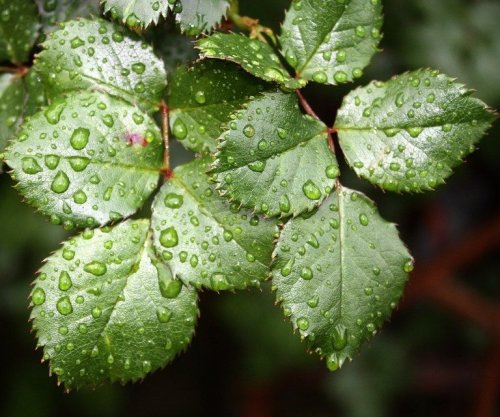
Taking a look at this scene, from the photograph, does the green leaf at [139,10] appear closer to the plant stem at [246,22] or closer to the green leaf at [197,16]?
the green leaf at [197,16]

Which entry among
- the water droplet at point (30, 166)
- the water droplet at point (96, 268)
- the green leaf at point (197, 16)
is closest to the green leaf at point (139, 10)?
the green leaf at point (197, 16)

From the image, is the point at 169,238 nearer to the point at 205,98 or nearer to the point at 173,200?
the point at 173,200

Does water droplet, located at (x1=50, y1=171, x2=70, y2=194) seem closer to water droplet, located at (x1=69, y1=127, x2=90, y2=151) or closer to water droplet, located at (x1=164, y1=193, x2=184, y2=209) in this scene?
water droplet, located at (x1=69, y1=127, x2=90, y2=151)

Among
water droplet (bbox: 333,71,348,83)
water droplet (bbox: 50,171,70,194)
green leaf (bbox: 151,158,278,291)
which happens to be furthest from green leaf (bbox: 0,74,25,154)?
water droplet (bbox: 333,71,348,83)

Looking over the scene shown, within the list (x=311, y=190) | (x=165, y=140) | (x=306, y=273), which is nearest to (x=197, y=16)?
(x=165, y=140)

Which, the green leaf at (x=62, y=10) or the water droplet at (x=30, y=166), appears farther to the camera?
the green leaf at (x=62, y=10)

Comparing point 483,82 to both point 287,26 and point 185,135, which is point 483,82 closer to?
point 287,26
